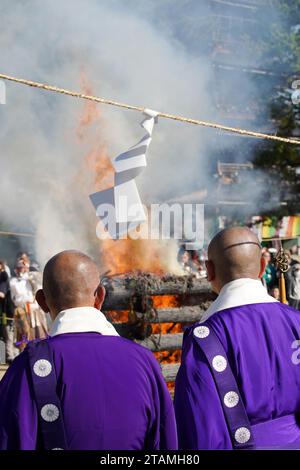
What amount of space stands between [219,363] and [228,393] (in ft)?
0.38

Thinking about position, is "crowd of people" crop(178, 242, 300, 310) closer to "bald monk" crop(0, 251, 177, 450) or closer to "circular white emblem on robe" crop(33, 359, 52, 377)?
"bald monk" crop(0, 251, 177, 450)

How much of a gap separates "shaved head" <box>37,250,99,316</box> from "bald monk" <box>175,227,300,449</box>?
539mm

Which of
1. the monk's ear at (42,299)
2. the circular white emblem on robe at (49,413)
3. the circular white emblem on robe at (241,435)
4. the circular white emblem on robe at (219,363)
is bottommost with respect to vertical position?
the circular white emblem on robe at (241,435)

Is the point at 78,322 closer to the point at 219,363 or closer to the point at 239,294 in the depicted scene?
the point at 219,363

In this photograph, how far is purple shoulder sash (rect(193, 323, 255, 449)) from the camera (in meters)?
2.60

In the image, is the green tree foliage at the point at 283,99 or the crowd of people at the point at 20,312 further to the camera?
the green tree foliage at the point at 283,99

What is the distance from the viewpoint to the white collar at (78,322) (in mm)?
2336

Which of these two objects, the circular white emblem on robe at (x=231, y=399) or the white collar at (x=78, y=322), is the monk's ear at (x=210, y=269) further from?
the white collar at (x=78, y=322)

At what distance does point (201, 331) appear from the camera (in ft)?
8.98

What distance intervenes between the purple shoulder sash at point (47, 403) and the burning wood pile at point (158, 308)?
15.6ft

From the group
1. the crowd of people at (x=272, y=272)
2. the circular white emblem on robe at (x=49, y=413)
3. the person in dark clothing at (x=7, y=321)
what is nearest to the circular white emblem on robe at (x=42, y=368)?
the circular white emblem on robe at (x=49, y=413)

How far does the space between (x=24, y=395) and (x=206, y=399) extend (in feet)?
2.44
